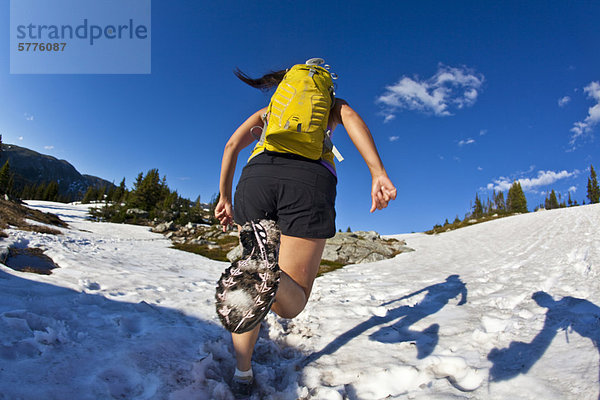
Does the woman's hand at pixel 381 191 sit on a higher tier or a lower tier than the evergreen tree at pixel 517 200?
lower

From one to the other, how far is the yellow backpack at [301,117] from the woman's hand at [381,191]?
0.50m

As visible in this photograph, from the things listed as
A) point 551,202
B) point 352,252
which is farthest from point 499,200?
point 352,252

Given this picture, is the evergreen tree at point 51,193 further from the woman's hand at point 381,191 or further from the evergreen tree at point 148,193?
the woman's hand at point 381,191

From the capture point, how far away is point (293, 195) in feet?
7.04

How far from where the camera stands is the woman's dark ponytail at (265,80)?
300 cm

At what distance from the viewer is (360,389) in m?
2.19

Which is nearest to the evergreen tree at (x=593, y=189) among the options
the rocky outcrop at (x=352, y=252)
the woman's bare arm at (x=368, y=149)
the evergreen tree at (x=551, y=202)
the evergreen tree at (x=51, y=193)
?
the evergreen tree at (x=551, y=202)

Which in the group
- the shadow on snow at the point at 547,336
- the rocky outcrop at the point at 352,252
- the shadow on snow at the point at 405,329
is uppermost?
the shadow on snow at the point at 547,336

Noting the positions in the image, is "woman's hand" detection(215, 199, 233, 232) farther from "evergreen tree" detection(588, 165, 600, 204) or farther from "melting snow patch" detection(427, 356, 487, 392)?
"evergreen tree" detection(588, 165, 600, 204)

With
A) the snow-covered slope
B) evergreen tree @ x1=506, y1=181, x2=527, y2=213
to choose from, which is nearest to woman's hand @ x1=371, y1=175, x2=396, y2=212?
the snow-covered slope

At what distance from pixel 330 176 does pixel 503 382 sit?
6.74 ft

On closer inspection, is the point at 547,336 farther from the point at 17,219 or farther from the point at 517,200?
the point at 517,200

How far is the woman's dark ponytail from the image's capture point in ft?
9.86

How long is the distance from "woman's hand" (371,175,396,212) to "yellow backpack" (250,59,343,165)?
1.65 feet
